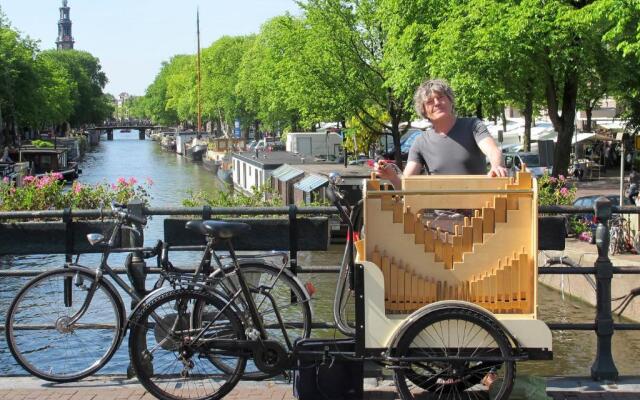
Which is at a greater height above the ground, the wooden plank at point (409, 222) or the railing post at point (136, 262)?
the wooden plank at point (409, 222)

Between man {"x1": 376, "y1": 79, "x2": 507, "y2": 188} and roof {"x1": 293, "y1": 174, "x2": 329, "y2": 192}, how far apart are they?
2311 centimetres

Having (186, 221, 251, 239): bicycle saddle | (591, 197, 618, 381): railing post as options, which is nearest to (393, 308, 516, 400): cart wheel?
(591, 197, 618, 381): railing post

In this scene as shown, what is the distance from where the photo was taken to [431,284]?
5.46 m

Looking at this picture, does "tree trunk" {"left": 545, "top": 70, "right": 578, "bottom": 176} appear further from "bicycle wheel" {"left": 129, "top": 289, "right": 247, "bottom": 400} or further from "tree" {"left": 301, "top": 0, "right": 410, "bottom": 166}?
"bicycle wheel" {"left": 129, "top": 289, "right": 247, "bottom": 400}

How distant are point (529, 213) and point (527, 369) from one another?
251 inches

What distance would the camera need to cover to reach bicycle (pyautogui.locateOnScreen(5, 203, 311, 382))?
243 inches

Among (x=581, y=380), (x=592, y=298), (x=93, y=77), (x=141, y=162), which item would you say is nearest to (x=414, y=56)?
(x=592, y=298)

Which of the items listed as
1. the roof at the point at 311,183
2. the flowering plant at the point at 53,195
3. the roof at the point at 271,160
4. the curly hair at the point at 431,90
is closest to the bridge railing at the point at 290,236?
the curly hair at the point at 431,90

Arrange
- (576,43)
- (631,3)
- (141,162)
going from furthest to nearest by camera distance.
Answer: (141,162), (576,43), (631,3)

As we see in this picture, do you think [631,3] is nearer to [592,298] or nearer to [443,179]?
[592,298]

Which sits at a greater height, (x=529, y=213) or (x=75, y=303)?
(x=529, y=213)

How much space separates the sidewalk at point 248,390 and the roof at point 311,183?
2294 cm

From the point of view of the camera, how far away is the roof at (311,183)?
30.2 meters

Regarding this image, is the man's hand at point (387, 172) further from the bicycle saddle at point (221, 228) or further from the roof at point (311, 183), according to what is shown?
the roof at point (311, 183)
